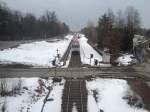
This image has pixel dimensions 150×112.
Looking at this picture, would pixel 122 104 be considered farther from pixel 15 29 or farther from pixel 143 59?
pixel 15 29

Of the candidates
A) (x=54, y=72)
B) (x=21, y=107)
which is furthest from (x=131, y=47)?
(x=21, y=107)

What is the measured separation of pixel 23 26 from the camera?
108688 millimetres

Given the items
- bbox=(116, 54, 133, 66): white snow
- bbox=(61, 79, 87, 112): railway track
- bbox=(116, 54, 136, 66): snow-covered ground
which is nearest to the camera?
bbox=(61, 79, 87, 112): railway track

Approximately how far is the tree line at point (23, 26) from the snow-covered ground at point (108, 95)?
57694mm

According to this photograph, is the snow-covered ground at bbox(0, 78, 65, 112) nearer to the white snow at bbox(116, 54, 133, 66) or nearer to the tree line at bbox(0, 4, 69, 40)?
the white snow at bbox(116, 54, 133, 66)

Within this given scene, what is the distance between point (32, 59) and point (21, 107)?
2240cm

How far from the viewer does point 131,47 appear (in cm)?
5897

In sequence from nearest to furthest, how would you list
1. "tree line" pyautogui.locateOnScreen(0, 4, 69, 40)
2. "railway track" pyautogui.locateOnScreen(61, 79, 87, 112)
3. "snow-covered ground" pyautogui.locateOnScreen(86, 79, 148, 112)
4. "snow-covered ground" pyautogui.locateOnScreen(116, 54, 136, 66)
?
"railway track" pyautogui.locateOnScreen(61, 79, 87, 112) → "snow-covered ground" pyautogui.locateOnScreen(86, 79, 148, 112) → "snow-covered ground" pyautogui.locateOnScreen(116, 54, 136, 66) → "tree line" pyautogui.locateOnScreen(0, 4, 69, 40)

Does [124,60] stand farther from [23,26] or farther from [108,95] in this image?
[23,26]

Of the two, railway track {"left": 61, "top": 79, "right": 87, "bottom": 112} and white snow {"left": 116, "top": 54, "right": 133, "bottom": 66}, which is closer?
railway track {"left": 61, "top": 79, "right": 87, "bottom": 112}

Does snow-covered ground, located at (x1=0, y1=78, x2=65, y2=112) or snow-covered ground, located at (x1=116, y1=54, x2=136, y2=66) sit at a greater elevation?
snow-covered ground, located at (x1=116, y1=54, x2=136, y2=66)

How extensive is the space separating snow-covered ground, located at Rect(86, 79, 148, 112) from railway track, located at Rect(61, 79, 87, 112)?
1.84ft

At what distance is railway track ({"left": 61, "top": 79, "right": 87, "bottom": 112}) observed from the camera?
78.8ft

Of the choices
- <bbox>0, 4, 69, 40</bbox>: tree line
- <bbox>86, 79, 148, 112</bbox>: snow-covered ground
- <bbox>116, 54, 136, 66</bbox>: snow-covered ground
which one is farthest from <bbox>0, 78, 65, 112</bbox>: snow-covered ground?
<bbox>0, 4, 69, 40</bbox>: tree line
